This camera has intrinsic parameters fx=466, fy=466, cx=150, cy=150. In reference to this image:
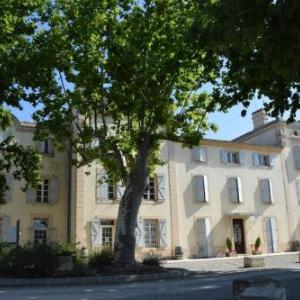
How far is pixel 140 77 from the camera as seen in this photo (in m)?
16.0

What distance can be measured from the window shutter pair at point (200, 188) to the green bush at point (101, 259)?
11433 mm

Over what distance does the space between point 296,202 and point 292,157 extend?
10.8 ft

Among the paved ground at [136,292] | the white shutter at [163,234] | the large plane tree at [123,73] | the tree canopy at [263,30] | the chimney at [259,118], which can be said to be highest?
the chimney at [259,118]

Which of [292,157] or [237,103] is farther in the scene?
[292,157]

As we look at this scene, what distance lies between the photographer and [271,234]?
104ft

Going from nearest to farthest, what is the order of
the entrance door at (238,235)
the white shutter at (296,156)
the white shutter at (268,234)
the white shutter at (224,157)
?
the entrance door at (238,235) < the white shutter at (224,157) < the white shutter at (268,234) < the white shutter at (296,156)

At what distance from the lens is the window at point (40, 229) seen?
2533 cm

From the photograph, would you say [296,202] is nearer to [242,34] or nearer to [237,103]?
[237,103]

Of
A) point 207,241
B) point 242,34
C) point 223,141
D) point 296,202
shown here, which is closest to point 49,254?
point 242,34

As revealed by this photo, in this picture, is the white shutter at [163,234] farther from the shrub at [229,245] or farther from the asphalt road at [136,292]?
the asphalt road at [136,292]

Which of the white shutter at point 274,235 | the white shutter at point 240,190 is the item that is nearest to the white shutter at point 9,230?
the white shutter at point 240,190

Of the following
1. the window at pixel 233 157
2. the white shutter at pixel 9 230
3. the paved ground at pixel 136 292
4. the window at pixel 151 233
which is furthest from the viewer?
the window at pixel 233 157

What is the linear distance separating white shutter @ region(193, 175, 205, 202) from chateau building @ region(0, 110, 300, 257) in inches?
2.5

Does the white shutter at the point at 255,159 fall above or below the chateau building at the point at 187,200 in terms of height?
above
